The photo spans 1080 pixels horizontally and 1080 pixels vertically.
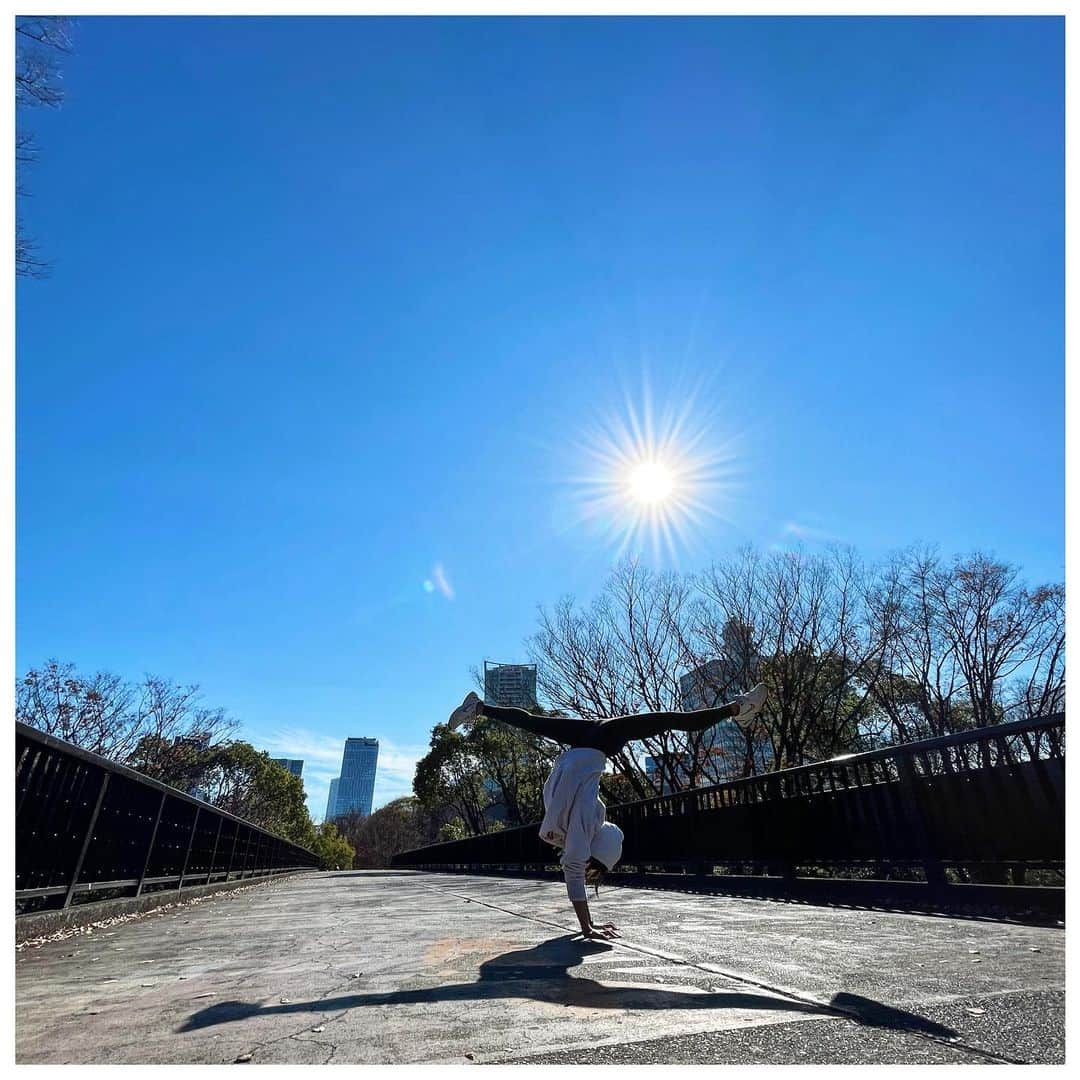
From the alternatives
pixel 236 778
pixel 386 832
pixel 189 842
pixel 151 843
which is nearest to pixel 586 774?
pixel 151 843

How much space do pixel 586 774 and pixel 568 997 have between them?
1992mm

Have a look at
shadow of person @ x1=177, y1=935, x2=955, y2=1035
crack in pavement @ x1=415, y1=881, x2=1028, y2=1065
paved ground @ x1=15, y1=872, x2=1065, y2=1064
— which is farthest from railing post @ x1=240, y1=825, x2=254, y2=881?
shadow of person @ x1=177, y1=935, x2=955, y2=1035

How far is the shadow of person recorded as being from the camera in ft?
6.30

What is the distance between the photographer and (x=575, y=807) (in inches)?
162

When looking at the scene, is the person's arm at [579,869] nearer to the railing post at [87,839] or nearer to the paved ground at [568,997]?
the paved ground at [568,997]

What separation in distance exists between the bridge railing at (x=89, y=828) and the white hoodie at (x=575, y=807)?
141 inches

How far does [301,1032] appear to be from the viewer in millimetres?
1862

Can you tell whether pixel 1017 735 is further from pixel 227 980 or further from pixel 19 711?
pixel 19 711

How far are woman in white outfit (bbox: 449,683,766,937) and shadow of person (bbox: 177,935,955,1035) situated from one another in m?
1.35

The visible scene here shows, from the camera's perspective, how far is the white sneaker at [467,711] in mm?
4750

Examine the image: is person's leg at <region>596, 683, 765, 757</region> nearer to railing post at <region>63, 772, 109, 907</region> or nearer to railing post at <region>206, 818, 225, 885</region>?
railing post at <region>63, 772, 109, 907</region>

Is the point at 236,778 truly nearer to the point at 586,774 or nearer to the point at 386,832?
the point at 586,774

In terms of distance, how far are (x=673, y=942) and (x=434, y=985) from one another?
153cm

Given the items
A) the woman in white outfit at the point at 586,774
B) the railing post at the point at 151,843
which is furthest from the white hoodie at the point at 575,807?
the railing post at the point at 151,843
